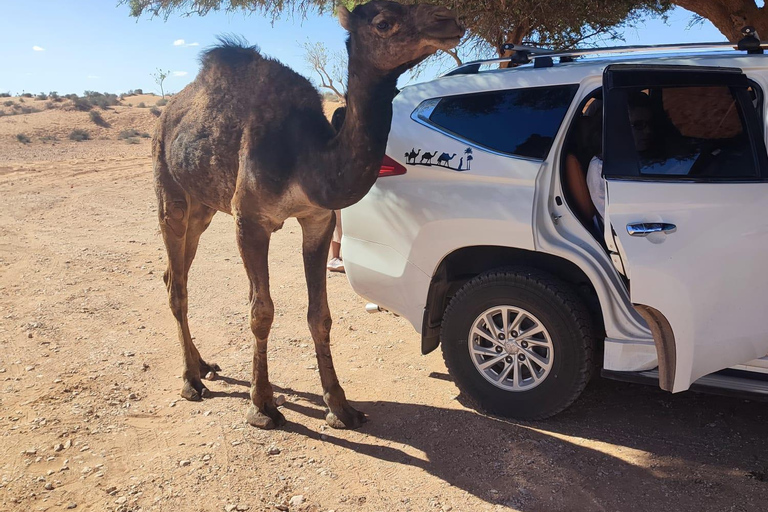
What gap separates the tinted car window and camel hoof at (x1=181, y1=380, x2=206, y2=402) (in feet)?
9.30

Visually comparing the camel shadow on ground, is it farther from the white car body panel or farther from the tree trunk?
the tree trunk

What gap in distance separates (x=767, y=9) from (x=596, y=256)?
7.34m

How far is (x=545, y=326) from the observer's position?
171 inches

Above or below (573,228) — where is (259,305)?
below

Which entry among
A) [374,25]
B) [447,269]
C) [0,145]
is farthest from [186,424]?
[0,145]

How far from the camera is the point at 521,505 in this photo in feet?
12.0

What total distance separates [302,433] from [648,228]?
270 cm

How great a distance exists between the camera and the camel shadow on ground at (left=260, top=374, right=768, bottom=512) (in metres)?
3.69

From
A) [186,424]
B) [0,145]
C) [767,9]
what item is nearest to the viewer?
[186,424]

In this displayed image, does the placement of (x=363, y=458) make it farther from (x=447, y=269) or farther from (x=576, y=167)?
(x=576, y=167)

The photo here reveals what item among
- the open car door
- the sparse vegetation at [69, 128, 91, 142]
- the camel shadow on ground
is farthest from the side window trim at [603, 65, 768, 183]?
the sparse vegetation at [69, 128, 91, 142]

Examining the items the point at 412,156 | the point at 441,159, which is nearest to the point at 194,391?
the point at 412,156

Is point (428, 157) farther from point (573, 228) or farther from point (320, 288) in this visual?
point (320, 288)

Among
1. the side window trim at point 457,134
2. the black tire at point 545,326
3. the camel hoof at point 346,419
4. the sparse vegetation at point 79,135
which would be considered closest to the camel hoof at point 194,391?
the camel hoof at point 346,419
